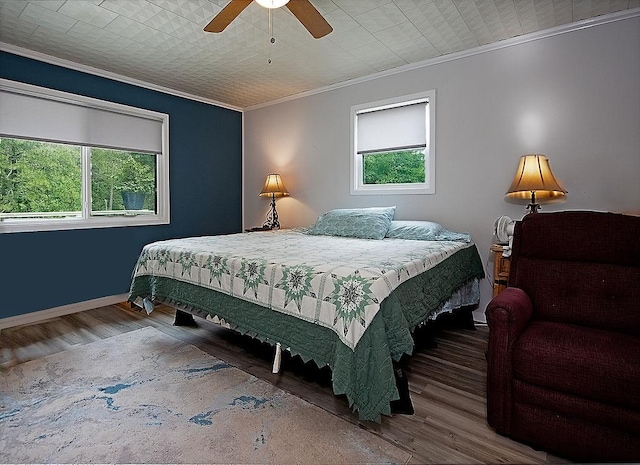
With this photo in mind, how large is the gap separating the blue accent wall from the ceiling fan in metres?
2.21

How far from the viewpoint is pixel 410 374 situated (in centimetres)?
227

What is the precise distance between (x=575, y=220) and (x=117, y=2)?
3257 mm

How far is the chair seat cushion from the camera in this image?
1365mm

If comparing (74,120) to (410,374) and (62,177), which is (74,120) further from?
(410,374)

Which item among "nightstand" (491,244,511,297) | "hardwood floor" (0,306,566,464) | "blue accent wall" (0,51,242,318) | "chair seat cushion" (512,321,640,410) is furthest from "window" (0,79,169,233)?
"chair seat cushion" (512,321,640,410)

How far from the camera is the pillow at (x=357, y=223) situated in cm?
333

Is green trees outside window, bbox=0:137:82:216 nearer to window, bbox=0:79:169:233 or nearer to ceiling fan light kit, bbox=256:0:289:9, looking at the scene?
window, bbox=0:79:169:233

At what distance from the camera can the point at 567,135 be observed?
2822 millimetres

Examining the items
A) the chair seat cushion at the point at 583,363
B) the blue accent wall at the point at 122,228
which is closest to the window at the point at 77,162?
the blue accent wall at the point at 122,228

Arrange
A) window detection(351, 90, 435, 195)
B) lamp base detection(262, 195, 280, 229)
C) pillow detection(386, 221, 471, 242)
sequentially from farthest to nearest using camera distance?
1. lamp base detection(262, 195, 280, 229)
2. window detection(351, 90, 435, 195)
3. pillow detection(386, 221, 471, 242)

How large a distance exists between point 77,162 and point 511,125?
4.21m

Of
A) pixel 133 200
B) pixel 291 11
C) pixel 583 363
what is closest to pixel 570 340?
pixel 583 363

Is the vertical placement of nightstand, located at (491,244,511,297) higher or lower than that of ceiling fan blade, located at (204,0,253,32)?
lower

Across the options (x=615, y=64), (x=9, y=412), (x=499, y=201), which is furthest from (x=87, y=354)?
(x=615, y=64)
